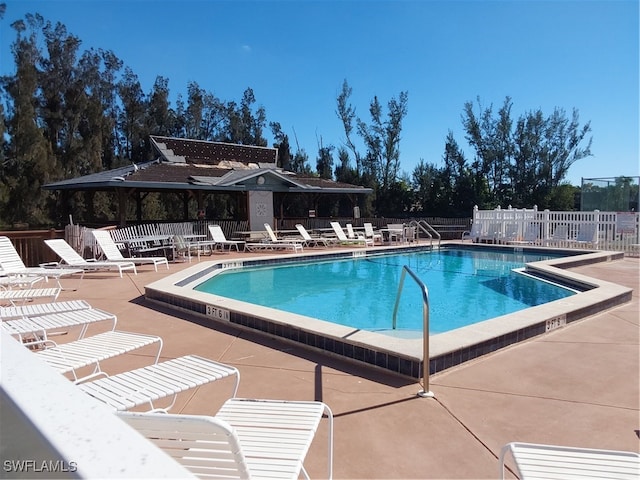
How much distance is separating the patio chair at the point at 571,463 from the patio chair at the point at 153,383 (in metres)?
1.56

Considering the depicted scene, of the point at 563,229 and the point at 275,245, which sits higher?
the point at 563,229

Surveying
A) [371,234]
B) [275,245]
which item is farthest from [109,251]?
[371,234]

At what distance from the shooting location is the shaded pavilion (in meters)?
15.6

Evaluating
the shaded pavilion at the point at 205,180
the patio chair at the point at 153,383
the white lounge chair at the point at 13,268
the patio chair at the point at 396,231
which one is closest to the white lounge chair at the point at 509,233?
the patio chair at the point at 396,231

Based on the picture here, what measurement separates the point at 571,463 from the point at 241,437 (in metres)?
1.35

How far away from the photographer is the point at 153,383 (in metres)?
2.60

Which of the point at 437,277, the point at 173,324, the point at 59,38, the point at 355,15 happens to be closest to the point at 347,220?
the point at 355,15

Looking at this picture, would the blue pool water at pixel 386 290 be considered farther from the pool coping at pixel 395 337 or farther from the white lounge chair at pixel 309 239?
the white lounge chair at pixel 309 239

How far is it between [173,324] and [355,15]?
43.4 feet

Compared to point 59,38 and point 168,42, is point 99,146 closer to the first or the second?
point 59,38

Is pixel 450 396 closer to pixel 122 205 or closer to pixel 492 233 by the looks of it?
pixel 122 205

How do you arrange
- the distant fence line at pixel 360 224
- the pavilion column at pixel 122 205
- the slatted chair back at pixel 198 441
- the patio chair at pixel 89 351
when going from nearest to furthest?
1. the slatted chair back at pixel 198 441
2. the patio chair at pixel 89 351
3. the distant fence line at pixel 360 224
4. the pavilion column at pixel 122 205

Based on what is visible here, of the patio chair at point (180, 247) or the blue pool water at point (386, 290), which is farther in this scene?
the patio chair at point (180, 247)

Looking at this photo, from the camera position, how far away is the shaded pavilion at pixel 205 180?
51.1 ft
